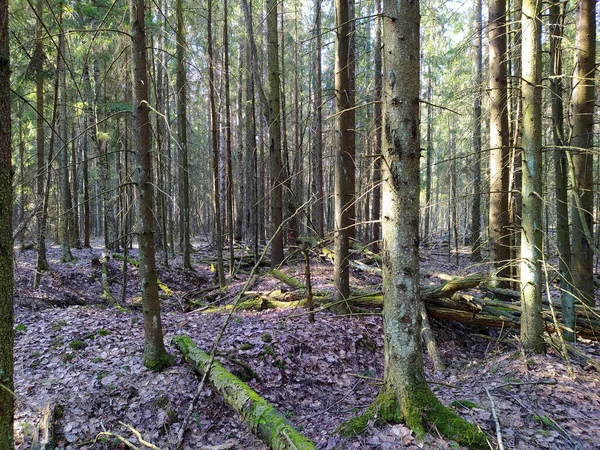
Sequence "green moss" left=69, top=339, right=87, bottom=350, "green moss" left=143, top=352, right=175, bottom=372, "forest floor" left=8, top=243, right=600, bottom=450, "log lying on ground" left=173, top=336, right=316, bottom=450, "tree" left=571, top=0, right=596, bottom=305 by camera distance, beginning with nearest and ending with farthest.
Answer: "log lying on ground" left=173, top=336, right=316, bottom=450 → "forest floor" left=8, top=243, right=600, bottom=450 → "green moss" left=143, top=352, right=175, bottom=372 → "green moss" left=69, top=339, right=87, bottom=350 → "tree" left=571, top=0, right=596, bottom=305

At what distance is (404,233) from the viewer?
3301mm

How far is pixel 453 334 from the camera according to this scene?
22.9 feet

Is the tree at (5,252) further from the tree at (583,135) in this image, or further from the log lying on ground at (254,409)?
the tree at (583,135)

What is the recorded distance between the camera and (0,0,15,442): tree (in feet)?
6.86

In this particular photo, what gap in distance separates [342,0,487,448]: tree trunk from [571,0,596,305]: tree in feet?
12.4

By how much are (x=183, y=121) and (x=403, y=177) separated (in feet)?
31.6

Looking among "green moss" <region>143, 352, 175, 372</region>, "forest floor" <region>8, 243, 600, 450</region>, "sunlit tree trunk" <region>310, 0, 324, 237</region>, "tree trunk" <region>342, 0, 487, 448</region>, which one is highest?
"sunlit tree trunk" <region>310, 0, 324, 237</region>

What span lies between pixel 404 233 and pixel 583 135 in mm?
4759

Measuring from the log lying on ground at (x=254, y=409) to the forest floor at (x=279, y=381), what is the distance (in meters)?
0.23

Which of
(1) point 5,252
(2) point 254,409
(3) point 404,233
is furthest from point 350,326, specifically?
(1) point 5,252

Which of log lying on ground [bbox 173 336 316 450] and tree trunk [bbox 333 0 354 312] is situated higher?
tree trunk [bbox 333 0 354 312]

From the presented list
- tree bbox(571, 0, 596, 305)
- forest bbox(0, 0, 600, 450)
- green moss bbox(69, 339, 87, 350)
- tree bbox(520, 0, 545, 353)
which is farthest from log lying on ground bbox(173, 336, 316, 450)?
tree bbox(571, 0, 596, 305)

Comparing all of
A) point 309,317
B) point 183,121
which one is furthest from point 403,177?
point 183,121

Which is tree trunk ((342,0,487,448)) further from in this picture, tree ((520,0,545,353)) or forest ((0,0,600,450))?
tree ((520,0,545,353))
